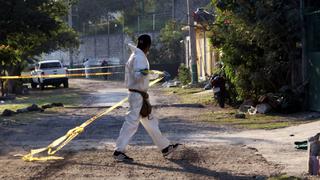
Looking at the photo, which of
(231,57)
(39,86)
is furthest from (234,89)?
(39,86)

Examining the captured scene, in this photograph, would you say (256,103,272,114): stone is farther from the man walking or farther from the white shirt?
the white shirt

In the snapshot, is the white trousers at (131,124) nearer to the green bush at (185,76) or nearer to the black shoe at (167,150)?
the black shoe at (167,150)

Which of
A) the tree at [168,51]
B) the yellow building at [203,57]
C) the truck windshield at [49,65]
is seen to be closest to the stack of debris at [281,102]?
the yellow building at [203,57]

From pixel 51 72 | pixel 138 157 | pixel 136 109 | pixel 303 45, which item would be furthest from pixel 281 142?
pixel 51 72

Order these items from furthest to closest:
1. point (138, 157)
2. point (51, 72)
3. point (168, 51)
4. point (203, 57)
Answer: point (168, 51) < point (51, 72) < point (203, 57) < point (138, 157)

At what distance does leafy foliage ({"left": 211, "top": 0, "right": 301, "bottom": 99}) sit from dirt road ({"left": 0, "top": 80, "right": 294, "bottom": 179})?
311cm

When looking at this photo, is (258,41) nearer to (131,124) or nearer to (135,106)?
Answer: (135,106)

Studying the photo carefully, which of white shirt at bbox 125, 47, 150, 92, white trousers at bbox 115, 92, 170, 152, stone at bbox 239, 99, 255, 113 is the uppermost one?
white shirt at bbox 125, 47, 150, 92

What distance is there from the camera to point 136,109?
1026cm

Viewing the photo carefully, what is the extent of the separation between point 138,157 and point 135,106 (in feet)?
2.74

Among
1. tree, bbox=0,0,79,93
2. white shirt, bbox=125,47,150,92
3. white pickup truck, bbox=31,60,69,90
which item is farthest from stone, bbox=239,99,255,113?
white pickup truck, bbox=31,60,69,90

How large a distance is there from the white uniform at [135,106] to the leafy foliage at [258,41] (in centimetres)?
741

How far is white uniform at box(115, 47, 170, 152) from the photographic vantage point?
1025 cm

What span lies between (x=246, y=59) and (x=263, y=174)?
34.5 ft
